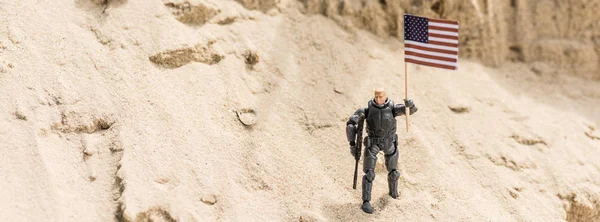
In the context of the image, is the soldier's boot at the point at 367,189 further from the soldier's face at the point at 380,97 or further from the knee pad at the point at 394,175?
the soldier's face at the point at 380,97

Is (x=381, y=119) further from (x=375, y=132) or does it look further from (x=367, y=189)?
(x=367, y=189)

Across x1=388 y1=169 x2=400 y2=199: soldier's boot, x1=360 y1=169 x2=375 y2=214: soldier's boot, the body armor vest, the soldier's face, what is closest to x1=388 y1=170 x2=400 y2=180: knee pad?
x1=388 y1=169 x2=400 y2=199: soldier's boot

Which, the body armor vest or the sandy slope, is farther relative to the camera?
the body armor vest

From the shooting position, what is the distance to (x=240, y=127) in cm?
641

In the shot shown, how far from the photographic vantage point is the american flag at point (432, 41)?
20.1 feet

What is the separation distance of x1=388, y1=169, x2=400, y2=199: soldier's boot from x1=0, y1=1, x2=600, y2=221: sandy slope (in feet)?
0.32

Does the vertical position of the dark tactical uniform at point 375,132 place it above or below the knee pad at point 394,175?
above

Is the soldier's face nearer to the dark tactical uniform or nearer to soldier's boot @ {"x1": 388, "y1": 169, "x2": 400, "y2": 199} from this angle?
the dark tactical uniform

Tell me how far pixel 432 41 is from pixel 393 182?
1535mm

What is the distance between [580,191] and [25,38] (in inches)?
255

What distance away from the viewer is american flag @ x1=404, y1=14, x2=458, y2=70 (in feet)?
20.1

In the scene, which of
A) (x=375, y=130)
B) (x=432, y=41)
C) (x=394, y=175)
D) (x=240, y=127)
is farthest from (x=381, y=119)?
(x=240, y=127)

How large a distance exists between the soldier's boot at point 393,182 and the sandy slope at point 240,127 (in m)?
0.10

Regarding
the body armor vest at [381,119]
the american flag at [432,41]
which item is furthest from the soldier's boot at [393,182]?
the american flag at [432,41]
